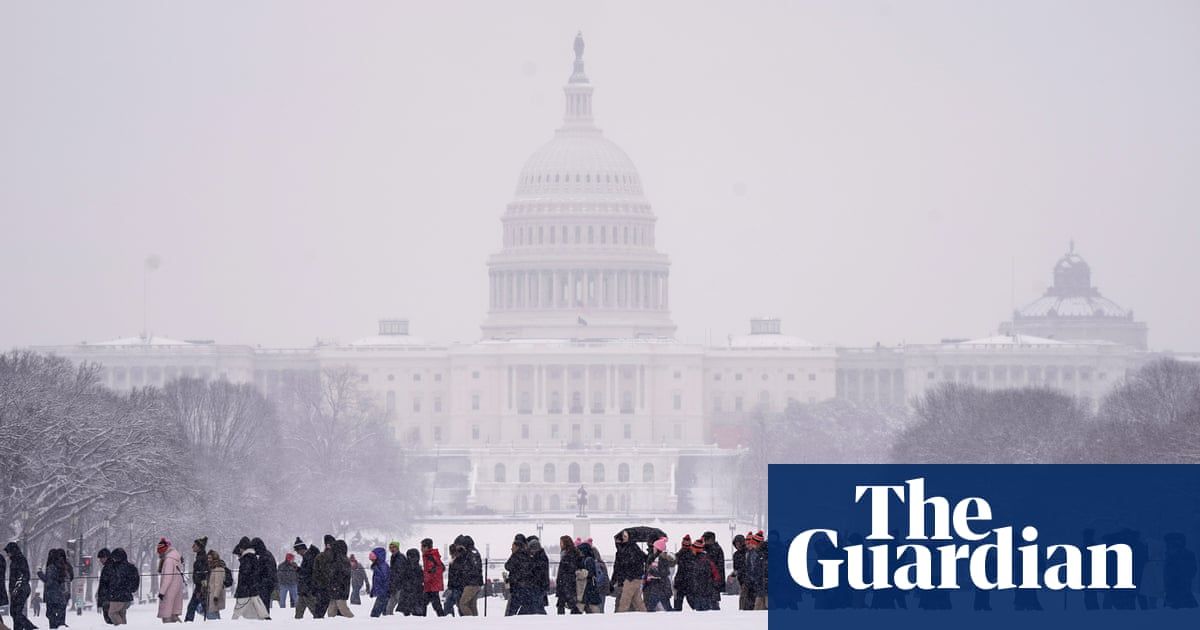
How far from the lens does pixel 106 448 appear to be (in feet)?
278

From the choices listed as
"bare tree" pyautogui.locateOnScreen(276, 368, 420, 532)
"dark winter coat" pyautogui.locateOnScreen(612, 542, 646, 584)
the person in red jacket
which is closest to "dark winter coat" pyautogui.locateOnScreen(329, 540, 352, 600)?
the person in red jacket

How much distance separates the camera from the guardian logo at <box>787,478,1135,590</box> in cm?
5294

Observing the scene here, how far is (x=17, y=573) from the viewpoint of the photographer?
5394cm

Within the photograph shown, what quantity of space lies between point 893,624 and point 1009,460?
56.6 meters

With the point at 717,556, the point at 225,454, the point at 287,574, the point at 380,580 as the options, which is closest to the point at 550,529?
the point at 225,454

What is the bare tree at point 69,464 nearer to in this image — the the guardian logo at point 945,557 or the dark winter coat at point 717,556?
A: the dark winter coat at point 717,556

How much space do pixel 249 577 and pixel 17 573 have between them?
437cm

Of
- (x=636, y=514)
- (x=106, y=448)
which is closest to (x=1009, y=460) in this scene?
Result: (x=106, y=448)

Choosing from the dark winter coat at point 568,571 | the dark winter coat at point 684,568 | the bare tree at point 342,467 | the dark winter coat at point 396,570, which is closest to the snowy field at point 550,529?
the bare tree at point 342,467

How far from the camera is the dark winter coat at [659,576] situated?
56.8 metres

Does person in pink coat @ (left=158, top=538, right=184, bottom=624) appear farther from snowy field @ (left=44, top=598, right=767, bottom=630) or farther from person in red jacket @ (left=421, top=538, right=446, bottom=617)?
person in red jacket @ (left=421, top=538, right=446, bottom=617)

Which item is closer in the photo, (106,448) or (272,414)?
(106,448)

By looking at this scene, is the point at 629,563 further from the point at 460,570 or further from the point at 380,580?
the point at 380,580

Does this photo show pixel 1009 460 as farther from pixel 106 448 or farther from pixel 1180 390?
pixel 106 448
